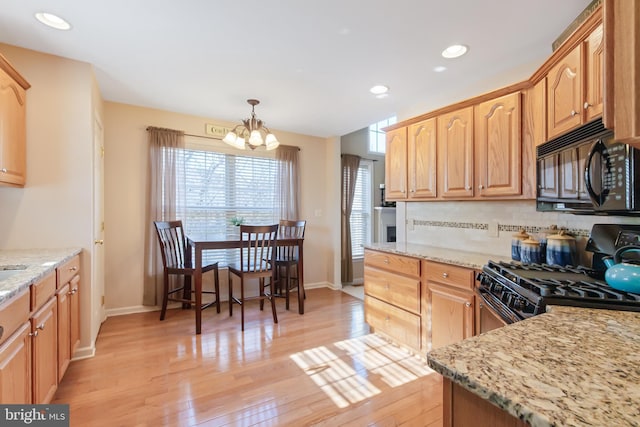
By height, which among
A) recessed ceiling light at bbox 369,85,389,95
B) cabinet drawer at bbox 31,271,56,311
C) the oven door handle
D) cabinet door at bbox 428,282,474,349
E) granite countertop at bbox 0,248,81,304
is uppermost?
recessed ceiling light at bbox 369,85,389,95

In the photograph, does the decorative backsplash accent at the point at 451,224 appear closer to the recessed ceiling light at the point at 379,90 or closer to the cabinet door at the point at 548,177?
the cabinet door at the point at 548,177

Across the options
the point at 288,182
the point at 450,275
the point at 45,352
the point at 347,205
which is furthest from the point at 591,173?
the point at 347,205

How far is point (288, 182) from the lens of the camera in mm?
4367

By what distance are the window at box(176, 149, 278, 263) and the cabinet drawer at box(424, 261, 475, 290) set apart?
97.2 inches

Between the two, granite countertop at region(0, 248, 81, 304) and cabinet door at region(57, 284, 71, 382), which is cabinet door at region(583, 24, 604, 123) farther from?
cabinet door at region(57, 284, 71, 382)

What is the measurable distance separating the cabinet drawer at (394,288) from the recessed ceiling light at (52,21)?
297 centimetres

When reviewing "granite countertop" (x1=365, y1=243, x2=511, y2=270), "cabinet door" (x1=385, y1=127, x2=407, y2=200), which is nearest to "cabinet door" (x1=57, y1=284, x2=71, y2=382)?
"granite countertop" (x1=365, y1=243, x2=511, y2=270)

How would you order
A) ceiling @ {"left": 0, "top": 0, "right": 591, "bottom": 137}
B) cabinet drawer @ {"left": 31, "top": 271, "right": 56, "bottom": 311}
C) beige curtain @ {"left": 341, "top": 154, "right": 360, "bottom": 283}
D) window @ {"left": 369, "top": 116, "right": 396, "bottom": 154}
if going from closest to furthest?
1. cabinet drawer @ {"left": 31, "top": 271, "right": 56, "bottom": 311}
2. ceiling @ {"left": 0, "top": 0, "right": 591, "bottom": 137}
3. beige curtain @ {"left": 341, "top": 154, "right": 360, "bottom": 283}
4. window @ {"left": 369, "top": 116, "right": 396, "bottom": 154}

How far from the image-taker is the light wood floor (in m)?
1.74

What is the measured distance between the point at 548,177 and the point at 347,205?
3.28 m

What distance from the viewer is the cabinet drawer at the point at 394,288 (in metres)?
2.39

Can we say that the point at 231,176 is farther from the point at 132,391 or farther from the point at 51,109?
the point at 132,391

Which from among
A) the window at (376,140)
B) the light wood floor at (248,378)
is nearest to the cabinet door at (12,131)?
the light wood floor at (248,378)

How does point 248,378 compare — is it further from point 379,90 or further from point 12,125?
point 379,90
